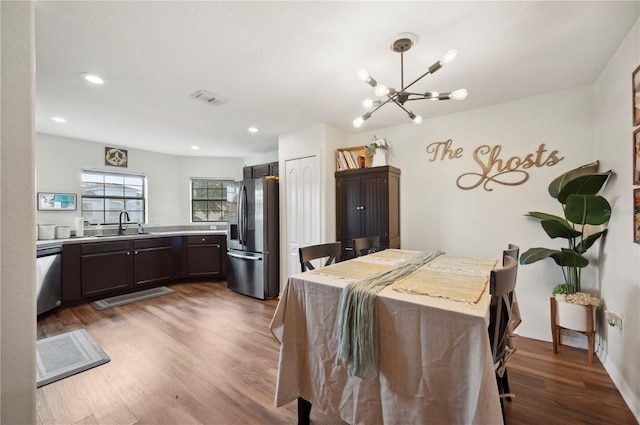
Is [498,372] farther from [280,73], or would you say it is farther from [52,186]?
[52,186]

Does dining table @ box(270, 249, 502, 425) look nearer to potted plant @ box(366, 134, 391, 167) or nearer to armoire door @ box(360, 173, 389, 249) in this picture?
armoire door @ box(360, 173, 389, 249)

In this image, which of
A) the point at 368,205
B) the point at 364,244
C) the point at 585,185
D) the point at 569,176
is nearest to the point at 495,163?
the point at 569,176

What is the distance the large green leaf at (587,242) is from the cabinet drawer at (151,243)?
18.3 feet

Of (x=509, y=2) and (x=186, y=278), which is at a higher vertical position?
(x=509, y=2)

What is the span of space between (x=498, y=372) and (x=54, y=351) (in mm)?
3558

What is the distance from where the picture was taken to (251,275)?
4051mm

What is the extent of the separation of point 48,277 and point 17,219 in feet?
12.2

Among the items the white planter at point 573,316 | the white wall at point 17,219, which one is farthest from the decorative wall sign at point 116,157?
the white planter at point 573,316

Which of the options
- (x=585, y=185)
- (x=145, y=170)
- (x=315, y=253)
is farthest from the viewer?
(x=145, y=170)

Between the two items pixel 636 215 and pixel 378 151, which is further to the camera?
pixel 378 151

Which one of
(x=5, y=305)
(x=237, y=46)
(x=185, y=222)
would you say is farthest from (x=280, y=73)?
(x=185, y=222)

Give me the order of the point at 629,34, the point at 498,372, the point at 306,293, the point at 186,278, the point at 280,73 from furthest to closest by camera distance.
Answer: the point at 186,278
the point at 280,73
the point at 629,34
the point at 306,293
the point at 498,372

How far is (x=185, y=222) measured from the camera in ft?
18.4

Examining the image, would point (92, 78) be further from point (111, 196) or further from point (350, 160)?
point (111, 196)
